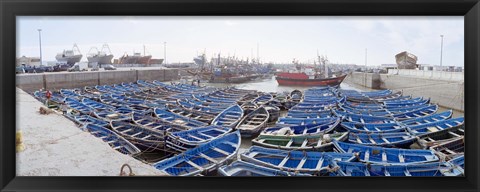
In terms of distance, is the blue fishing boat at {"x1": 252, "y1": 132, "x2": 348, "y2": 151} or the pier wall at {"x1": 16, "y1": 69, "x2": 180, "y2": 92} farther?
the pier wall at {"x1": 16, "y1": 69, "x2": 180, "y2": 92}

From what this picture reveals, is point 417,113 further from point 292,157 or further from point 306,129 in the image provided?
point 292,157

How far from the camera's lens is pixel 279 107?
466 cm

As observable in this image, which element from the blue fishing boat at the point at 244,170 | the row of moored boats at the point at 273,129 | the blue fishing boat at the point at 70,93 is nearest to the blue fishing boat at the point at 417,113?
the row of moored boats at the point at 273,129

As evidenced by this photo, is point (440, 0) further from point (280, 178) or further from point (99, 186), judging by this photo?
point (99, 186)

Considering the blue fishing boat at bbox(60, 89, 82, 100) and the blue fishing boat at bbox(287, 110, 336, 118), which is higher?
the blue fishing boat at bbox(60, 89, 82, 100)

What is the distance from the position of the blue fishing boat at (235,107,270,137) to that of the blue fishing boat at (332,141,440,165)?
3.42 ft

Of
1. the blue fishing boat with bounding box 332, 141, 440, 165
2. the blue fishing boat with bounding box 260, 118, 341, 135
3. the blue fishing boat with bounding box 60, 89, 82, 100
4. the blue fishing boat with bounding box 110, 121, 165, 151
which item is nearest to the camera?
Result: the blue fishing boat with bounding box 332, 141, 440, 165

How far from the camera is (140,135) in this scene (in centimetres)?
400

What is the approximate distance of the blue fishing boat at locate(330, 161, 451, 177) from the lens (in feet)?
9.11

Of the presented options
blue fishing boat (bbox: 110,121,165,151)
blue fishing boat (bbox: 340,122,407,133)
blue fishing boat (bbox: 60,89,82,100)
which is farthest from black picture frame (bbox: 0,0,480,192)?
blue fishing boat (bbox: 60,89,82,100)

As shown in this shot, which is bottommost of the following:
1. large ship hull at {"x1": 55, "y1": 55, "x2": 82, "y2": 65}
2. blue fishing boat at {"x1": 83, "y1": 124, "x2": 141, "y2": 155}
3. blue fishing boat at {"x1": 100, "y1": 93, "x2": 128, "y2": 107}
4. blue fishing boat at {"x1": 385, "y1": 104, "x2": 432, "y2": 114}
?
blue fishing boat at {"x1": 83, "y1": 124, "x2": 141, "y2": 155}

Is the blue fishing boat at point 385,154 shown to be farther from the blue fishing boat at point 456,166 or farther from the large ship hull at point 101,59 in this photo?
the large ship hull at point 101,59

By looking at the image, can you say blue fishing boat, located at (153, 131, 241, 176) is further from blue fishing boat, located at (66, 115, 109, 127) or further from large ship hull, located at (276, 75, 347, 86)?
blue fishing boat, located at (66, 115, 109, 127)
